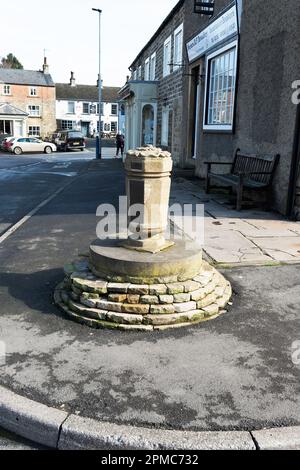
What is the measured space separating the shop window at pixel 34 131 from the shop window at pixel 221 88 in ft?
141

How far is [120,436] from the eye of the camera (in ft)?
8.79

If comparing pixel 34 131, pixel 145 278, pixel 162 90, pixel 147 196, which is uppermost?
pixel 162 90

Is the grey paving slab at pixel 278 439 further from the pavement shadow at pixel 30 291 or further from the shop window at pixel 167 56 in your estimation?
the shop window at pixel 167 56

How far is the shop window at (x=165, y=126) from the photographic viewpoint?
21.0 m

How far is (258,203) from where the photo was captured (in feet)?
31.0

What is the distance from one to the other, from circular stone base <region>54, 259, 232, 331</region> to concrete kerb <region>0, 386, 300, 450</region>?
137 cm

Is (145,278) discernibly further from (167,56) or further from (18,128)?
(18,128)

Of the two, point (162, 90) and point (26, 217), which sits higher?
point (162, 90)

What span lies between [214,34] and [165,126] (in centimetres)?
855

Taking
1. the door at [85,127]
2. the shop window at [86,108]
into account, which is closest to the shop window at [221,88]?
the shop window at [86,108]

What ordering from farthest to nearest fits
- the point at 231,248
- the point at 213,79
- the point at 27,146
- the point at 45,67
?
the point at 45,67
the point at 27,146
the point at 213,79
the point at 231,248

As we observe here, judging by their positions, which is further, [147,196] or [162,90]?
[162,90]

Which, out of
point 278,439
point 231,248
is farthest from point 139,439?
point 231,248

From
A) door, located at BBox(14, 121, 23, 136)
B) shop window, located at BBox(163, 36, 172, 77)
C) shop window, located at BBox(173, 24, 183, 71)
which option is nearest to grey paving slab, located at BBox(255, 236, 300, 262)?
shop window, located at BBox(173, 24, 183, 71)
